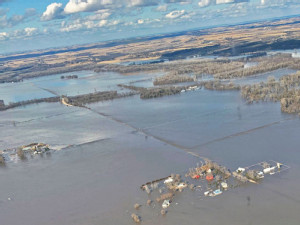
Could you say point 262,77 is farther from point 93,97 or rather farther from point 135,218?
point 135,218

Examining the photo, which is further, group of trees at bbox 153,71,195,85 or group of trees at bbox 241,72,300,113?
group of trees at bbox 153,71,195,85

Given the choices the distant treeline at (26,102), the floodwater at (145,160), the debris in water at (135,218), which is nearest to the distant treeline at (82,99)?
the distant treeline at (26,102)

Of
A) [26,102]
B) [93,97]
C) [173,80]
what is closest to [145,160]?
[93,97]

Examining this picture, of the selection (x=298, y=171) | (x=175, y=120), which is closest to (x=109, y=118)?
(x=175, y=120)

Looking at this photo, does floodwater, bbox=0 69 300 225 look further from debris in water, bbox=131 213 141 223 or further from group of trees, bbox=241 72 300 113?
group of trees, bbox=241 72 300 113

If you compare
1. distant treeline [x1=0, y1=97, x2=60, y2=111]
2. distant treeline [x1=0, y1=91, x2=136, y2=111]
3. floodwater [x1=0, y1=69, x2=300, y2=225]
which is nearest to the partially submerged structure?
floodwater [x1=0, y1=69, x2=300, y2=225]

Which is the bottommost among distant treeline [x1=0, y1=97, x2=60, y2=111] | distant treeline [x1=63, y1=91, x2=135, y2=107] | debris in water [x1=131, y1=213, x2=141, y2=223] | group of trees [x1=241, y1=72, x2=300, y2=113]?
debris in water [x1=131, y1=213, x2=141, y2=223]

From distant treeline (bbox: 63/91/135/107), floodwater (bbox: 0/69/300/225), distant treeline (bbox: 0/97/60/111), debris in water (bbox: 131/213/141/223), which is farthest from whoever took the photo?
distant treeline (bbox: 0/97/60/111)

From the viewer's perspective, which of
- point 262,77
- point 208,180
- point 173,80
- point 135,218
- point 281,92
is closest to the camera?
point 135,218

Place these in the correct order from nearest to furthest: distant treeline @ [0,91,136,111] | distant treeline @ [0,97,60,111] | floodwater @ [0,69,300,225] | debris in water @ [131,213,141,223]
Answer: debris in water @ [131,213,141,223] < floodwater @ [0,69,300,225] < distant treeline @ [0,91,136,111] < distant treeline @ [0,97,60,111]
